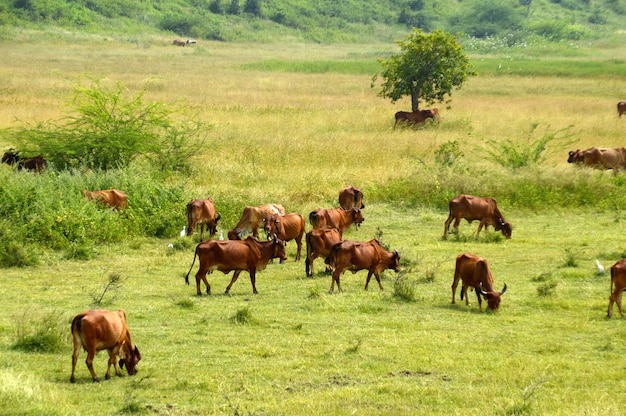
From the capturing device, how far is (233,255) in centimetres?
1288

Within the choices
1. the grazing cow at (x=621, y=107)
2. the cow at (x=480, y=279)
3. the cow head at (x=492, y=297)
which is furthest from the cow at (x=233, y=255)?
the grazing cow at (x=621, y=107)

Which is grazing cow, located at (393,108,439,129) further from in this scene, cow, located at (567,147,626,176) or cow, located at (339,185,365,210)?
cow, located at (339,185,365,210)

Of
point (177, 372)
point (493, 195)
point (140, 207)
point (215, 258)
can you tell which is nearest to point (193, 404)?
point (177, 372)

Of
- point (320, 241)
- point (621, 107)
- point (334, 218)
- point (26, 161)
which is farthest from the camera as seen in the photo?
point (621, 107)

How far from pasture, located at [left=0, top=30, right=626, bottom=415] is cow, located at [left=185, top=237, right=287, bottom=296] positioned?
1.32 ft

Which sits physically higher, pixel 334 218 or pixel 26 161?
pixel 26 161

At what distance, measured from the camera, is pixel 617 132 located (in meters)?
31.0

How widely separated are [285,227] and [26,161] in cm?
833

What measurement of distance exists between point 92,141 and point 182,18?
71.8 m

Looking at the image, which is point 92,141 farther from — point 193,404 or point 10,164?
point 193,404

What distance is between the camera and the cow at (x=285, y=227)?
15.3 m

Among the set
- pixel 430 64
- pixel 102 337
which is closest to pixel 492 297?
pixel 102 337

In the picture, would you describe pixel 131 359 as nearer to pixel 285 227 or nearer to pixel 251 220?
pixel 285 227

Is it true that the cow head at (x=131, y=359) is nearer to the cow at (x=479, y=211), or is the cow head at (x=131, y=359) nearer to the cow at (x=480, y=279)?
the cow at (x=480, y=279)
